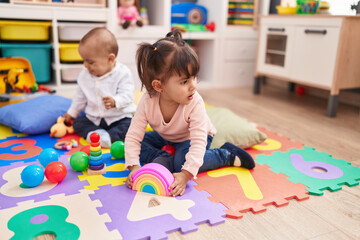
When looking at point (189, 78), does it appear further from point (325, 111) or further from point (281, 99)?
point (281, 99)

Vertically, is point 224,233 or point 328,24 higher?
point 328,24

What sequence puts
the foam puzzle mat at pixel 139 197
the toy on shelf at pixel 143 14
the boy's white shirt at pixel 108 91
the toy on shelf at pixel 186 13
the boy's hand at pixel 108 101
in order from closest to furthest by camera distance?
1. the foam puzzle mat at pixel 139 197
2. the boy's hand at pixel 108 101
3. the boy's white shirt at pixel 108 91
4. the toy on shelf at pixel 143 14
5. the toy on shelf at pixel 186 13

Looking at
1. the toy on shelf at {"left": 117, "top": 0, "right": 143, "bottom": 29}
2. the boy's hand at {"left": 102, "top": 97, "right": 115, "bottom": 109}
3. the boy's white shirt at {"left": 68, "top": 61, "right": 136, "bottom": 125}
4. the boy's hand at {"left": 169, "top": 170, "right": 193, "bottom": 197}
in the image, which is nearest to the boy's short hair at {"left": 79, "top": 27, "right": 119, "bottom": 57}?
the boy's white shirt at {"left": 68, "top": 61, "right": 136, "bottom": 125}

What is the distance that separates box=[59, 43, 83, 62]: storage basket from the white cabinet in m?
1.39

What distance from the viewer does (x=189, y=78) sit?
979mm

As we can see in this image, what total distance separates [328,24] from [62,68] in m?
1.71

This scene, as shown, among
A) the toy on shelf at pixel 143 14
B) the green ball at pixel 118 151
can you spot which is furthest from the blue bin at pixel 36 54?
the green ball at pixel 118 151

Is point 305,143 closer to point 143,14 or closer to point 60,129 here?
point 60,129

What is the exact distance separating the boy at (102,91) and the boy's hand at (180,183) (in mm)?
488

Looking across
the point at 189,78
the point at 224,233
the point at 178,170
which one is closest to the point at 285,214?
the point at 224,233

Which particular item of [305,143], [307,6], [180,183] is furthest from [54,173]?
[307,6]

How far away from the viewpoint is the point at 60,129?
57.5 inches

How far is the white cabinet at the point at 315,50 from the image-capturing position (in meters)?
1.91

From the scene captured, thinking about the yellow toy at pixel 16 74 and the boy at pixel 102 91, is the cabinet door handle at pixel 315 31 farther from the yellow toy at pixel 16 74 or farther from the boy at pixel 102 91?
the yellow toy at pixel 16 74
